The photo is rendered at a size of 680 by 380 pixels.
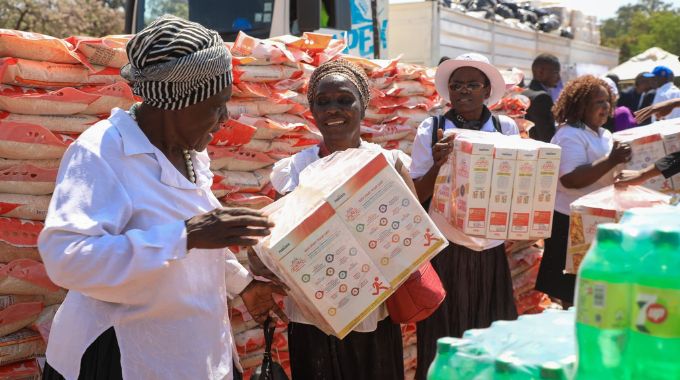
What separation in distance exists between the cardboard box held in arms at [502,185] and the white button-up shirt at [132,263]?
148 centimetres

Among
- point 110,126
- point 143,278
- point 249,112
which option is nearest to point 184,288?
point 143,278

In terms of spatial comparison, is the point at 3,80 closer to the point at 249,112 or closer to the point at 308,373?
the point at 249,112

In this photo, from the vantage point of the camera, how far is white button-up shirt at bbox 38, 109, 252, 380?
74.1 inches

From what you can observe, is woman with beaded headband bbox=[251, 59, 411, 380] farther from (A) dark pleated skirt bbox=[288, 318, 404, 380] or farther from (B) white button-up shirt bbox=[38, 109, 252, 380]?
(B) white button-up shirt bbox=[38, 109, 252, 380]

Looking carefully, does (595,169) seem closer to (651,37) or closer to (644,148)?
(644,148)

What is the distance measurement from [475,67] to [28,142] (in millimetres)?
2205

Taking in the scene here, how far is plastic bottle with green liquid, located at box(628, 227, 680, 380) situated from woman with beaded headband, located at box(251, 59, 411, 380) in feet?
5.64

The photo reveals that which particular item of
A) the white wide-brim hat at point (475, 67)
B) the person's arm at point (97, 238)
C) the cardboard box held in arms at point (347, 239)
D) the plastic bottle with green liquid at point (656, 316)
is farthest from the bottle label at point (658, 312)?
the white wide-brim hat at point (475, 67)

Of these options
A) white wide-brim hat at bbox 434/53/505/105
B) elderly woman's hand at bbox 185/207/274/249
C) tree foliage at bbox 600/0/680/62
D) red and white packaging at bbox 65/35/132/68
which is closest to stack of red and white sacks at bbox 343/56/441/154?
white wide-brim hat at bbox 434/53/505/105

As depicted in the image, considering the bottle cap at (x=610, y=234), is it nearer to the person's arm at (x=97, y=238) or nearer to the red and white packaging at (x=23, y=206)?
the person's arm at (x=97, y=238)

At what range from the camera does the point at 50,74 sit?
3.19m

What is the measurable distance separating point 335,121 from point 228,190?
0.83m

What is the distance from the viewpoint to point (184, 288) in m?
2.07

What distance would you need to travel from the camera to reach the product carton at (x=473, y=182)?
11.1ft
